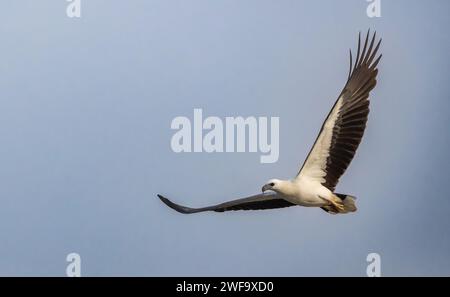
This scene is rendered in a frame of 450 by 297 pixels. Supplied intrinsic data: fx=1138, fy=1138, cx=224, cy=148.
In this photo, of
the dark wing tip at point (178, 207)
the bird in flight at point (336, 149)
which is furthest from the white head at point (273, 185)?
the dark wing tip at point (178, 207)

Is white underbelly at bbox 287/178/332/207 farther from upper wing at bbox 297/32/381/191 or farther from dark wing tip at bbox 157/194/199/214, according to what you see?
dark wing tip at bbox 157/194/199/214

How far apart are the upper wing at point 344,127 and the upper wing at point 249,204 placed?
2.34 ft

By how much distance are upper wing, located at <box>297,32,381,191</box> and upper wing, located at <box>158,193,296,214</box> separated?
71 cm

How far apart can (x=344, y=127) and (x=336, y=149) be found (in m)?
0.28

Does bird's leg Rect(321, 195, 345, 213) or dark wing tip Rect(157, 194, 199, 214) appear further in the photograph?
dark wing tip Rect(157, 194, 199, 214)

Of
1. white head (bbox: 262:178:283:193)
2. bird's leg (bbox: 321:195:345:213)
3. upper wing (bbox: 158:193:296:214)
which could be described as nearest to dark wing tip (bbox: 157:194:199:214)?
upper wing (bbox: 158:193:296:214)

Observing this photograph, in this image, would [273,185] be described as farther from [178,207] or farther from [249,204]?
[178,207]

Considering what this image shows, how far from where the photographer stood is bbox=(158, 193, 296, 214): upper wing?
13.0 metres

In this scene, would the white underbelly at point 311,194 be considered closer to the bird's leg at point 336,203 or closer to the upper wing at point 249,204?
the bird's leg at point 336,203

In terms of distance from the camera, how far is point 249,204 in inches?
518

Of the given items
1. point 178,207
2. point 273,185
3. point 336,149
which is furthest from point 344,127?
point 178,207

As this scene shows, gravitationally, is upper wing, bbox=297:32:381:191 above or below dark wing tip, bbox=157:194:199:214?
above

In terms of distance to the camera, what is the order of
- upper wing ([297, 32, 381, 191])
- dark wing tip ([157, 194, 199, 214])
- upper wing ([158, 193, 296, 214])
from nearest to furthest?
upper wing ([297, 32, 381, 191]) → upper wing ([158, 193, 296, 214]) → dark wing tip ([157, 194, 199, 214])
